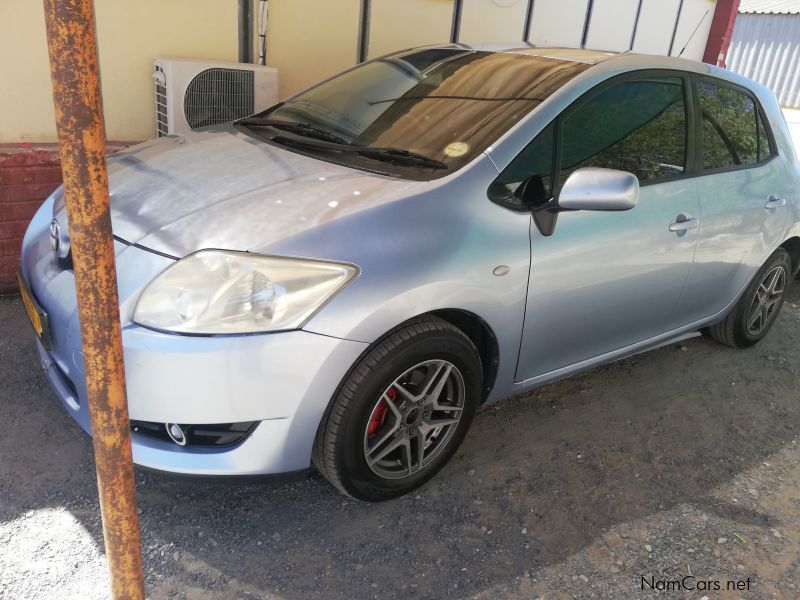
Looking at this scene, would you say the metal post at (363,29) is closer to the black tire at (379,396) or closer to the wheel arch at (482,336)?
the wheel arch at (482,336)

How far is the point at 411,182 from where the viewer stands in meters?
2.45

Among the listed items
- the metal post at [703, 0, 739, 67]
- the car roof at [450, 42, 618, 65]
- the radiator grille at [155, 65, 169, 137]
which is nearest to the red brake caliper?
the car roof at [450, 42, 618, 65]

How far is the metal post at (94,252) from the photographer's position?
123cm

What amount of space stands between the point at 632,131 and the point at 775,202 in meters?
1.19

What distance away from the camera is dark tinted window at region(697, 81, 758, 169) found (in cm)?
338

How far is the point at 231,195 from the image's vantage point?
2387mm

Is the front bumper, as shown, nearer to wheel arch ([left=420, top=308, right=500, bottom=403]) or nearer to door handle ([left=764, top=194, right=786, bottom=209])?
wheel arch ([left=420, top=308, right=500, bottom=403])

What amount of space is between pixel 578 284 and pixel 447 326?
632 mm

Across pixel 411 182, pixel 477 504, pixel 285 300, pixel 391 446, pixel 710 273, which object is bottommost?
pixel 477 504

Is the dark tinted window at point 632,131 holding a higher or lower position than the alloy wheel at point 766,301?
higher

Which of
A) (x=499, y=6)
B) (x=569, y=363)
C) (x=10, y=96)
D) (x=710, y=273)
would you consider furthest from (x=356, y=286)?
(x=499, y=6)

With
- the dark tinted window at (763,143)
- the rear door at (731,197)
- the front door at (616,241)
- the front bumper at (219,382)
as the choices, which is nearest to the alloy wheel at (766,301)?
the rear door at (731,197)

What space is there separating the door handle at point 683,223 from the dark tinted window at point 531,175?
74 centimetres

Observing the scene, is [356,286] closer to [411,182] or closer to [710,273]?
[411,182]
